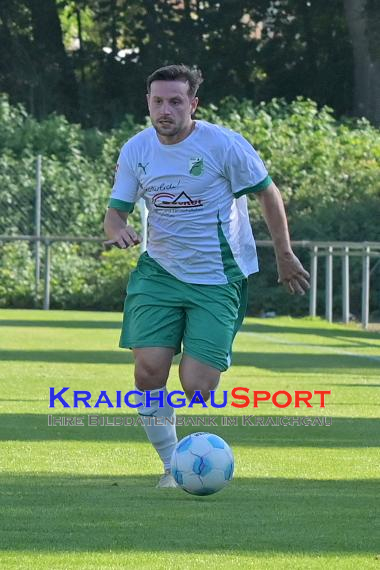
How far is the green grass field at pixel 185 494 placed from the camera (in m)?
5.84

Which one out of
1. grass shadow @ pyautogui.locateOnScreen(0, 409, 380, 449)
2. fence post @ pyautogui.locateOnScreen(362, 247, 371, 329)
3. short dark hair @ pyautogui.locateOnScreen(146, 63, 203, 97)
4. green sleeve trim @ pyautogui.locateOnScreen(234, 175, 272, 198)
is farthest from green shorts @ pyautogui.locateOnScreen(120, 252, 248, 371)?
fence post @ pyautogui.locateOnScreen(362, 247, 371, 329)

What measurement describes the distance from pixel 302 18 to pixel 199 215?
107 ft

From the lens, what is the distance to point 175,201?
7.88m

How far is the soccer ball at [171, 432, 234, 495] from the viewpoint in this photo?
720cm

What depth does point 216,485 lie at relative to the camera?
7.24 meters

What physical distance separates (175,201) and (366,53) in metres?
30.2

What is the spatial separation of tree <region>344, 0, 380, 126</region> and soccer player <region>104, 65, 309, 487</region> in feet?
93.9

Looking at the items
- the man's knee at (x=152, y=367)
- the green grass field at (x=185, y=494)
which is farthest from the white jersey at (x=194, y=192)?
the green grass field at (x=185, y=494)

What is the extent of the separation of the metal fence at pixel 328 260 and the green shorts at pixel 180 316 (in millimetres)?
16183

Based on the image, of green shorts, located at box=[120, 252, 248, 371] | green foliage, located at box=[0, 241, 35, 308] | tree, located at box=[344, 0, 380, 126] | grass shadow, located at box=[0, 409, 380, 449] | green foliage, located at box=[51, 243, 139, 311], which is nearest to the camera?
green shorts, located at box=[120, 252, 248, 371]

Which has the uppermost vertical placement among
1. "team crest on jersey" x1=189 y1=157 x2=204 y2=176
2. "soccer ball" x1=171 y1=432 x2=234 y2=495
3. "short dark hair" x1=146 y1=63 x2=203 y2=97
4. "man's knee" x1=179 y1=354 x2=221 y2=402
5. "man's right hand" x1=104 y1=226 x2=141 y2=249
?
"short dark hair" x1=146 y1=63 x2=203 y2=97

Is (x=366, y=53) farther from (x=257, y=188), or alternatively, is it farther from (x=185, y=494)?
(x=185, y=494)

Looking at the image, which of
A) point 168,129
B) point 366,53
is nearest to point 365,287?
point 366,53

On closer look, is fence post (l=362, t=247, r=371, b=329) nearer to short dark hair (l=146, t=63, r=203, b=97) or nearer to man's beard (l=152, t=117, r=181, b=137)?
short dark hair (l=146, t=63, r=203, b=97)
